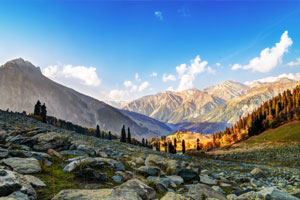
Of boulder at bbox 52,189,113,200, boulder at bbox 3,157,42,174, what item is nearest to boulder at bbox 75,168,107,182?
boulder at bbox 3,157,42,174

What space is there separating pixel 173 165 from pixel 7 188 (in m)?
10.1

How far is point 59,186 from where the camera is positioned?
600 cm

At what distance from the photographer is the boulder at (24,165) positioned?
20.9ft

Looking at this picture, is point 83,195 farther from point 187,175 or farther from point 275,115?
point 275,115

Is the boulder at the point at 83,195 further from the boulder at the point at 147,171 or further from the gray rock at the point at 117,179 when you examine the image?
the boulder at the point at 147,171

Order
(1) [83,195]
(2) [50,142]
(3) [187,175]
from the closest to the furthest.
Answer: (1) [83,195] < (3) [187,175] < (2) [50,142]

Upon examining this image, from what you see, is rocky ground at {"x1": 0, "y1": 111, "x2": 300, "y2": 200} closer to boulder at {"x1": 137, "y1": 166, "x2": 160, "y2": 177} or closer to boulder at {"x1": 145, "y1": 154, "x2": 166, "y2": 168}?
boulder at {"x1": 137, "y1": 166, "x2": 160, "y2": 177}

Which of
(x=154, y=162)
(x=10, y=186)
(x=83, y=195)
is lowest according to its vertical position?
(x=154, y=162)

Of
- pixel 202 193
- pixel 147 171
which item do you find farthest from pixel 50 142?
pixel 202 193

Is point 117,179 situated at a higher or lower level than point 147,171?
higher

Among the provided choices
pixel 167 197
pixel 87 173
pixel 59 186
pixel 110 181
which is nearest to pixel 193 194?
pixel 167 197

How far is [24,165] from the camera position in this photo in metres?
6.73

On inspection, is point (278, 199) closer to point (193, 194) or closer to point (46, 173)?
point (193, 194)

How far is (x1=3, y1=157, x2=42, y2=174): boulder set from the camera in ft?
20.9
